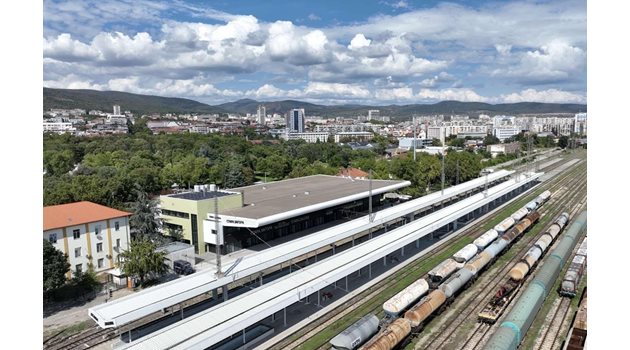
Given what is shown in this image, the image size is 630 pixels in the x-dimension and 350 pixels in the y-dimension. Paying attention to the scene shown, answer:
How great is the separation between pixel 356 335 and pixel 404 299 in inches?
195

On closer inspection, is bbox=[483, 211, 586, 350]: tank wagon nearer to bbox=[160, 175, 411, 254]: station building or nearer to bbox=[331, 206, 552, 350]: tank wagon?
bbox=[331, 206, 552, 350]: tank wagon

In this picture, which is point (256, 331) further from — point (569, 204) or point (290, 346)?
point (569, 204)

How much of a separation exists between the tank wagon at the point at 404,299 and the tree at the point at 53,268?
67.9ft

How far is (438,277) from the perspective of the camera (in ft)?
96.2

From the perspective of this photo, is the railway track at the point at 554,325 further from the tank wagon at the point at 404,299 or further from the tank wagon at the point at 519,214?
the tank wagon at the point at 519,214

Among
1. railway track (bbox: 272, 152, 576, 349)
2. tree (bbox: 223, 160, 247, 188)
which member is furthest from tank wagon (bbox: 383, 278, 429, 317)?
tree (bbox: 223, 160, 247, 188)

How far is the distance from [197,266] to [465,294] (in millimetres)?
20587

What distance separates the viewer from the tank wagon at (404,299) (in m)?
23.9

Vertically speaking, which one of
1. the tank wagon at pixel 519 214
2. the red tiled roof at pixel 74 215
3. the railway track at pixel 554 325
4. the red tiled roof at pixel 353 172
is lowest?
the railway track at pixel 554 325

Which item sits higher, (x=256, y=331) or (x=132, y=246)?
(x=132, y=246)

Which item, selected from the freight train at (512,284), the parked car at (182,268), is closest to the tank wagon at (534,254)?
the freight train at (512,284)

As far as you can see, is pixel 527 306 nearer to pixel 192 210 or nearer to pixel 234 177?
pixel 192 210

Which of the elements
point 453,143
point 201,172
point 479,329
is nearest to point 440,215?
point 479,329

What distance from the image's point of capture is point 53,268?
27.7 meters
